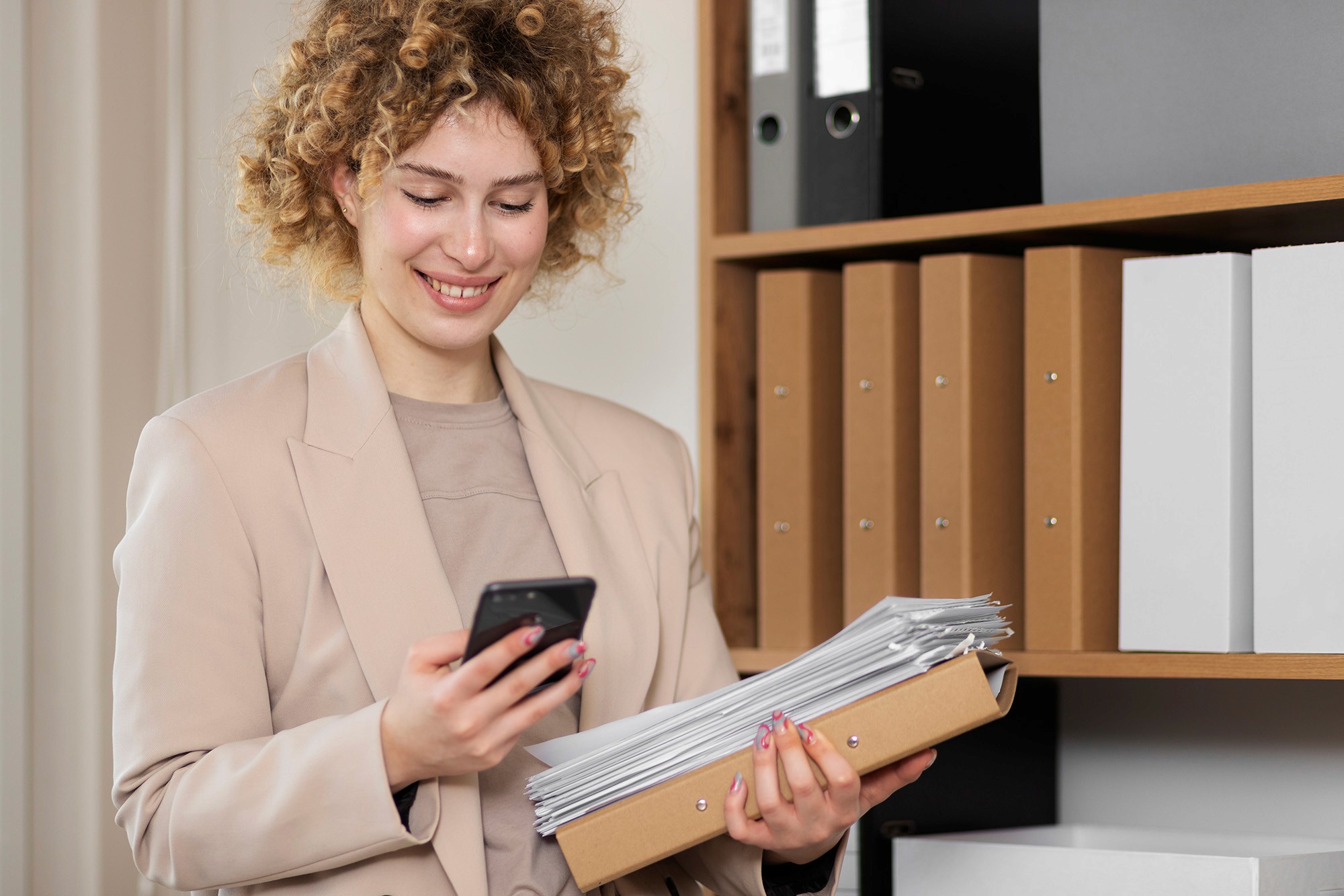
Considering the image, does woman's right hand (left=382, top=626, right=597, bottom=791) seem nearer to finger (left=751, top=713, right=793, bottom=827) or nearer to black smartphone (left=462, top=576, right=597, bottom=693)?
black smartphone (left=462, top=576, right=597, bottom=693)

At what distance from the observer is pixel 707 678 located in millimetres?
1282

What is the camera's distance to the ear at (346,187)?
121 cm

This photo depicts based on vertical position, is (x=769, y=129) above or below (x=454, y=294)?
above

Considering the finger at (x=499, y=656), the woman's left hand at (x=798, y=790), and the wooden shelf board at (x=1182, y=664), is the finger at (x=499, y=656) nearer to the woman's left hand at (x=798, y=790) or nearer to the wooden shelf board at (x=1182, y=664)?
the woman's left hand at (x=798, y=790)

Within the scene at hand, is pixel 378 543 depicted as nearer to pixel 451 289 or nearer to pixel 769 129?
pixel 451 289

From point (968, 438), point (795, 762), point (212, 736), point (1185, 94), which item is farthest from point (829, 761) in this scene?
point (1185, 94)

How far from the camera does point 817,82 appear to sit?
1551mm

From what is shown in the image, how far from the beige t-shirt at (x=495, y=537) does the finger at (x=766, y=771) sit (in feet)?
0.74

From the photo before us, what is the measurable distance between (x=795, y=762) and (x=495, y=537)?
36cm

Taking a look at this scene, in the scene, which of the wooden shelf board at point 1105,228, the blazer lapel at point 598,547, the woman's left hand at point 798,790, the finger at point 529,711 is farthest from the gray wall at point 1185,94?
the finger at point 529,711

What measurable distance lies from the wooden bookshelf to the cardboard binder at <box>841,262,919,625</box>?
0.20 feet

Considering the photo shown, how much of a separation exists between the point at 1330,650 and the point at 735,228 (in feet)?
2.59

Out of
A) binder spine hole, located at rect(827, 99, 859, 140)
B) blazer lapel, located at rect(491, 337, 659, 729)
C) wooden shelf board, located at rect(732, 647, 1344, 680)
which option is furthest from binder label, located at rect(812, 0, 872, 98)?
wooden shelf board, located at rect(732, 647, 1344, 680)

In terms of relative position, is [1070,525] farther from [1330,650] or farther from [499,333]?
[499,333]
